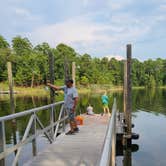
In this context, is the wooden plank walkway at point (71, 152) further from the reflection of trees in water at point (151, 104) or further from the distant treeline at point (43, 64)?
the distant treeline at point (43, 64)

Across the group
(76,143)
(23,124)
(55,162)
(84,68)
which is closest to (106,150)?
(55,162)

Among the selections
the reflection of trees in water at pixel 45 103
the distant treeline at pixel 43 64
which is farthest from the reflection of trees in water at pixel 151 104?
the distant treeline at pixel 43 64

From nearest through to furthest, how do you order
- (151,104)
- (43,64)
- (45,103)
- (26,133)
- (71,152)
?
(26,133), (71,152), (45,103), (151,104), (43,64)

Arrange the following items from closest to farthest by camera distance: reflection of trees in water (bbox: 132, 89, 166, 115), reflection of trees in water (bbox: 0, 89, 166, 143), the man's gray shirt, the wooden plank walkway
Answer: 1. the wooden plank walkway
2. the man's gray shirt
3. reflection of trees in water (bbox: 0, 89, 166, 143)
4. reflection of trees in water (bbox: 132, 89, 166, 115)

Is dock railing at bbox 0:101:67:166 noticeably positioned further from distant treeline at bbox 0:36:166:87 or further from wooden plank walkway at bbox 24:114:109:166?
distant treeline at bbox 0:36:166:87

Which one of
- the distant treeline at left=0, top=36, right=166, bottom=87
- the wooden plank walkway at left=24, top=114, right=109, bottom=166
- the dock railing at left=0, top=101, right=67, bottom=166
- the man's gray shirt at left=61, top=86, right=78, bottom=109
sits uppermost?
the distant treeline at left=0, top=36, right=166, bottom=87

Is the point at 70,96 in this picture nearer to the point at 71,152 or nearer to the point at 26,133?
the point at 71,152

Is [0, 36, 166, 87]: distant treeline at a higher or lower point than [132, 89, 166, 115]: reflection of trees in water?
higher

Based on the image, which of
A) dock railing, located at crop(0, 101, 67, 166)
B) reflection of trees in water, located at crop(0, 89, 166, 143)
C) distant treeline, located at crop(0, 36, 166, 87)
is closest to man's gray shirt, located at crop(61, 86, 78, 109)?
dock railing, located at crop(0, 101, 67, 166)

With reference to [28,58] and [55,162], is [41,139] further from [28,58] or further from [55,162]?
[28,58]

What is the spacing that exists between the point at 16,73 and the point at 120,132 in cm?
5811

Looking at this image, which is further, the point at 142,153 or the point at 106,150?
the point at 142,153

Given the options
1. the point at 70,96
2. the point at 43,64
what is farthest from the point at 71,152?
the point at 43,64

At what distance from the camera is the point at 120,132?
42.4 feet
